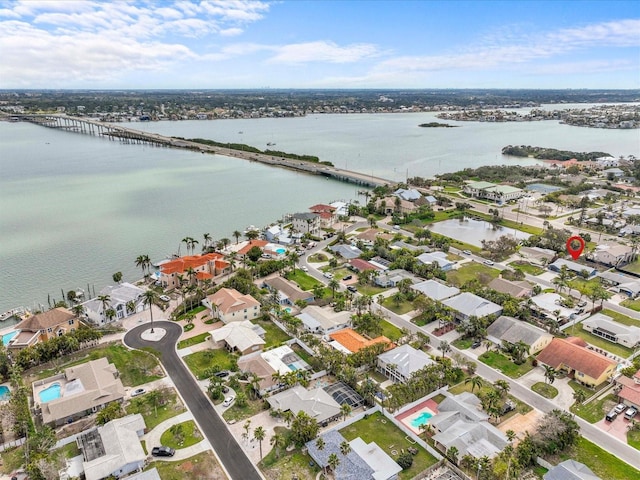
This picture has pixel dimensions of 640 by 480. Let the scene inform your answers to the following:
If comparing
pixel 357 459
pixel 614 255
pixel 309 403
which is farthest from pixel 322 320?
pixel 614 255

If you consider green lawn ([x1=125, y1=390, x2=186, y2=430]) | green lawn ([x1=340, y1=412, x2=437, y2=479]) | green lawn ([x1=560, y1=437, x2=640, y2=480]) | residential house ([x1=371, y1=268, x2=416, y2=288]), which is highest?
residential house ([x1=371, y1=268, x2=416, y2=288])

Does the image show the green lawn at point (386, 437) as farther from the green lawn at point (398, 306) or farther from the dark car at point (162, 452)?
the green lawn at point (398, 306)

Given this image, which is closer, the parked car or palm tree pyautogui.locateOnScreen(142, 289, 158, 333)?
the parked car

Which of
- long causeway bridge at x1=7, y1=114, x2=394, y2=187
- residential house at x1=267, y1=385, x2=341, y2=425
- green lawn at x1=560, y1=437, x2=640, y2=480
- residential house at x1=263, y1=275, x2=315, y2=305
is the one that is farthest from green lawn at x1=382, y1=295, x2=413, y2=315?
long causeway bridge at x1=7, y1=114, x2=394, y2=187

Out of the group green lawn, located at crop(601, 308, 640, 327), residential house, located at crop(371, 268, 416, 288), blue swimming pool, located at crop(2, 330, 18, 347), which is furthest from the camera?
residential house, located at crop(371, 268, 416, 288)

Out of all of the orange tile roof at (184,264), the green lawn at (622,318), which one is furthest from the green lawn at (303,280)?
the green lawn at (622,318)

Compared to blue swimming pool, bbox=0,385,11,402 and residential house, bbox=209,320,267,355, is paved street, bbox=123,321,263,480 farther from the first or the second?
blue swimming pool, bbox=0,385,11,402
